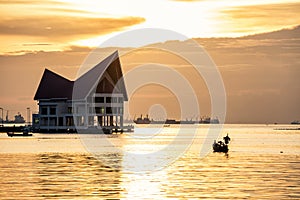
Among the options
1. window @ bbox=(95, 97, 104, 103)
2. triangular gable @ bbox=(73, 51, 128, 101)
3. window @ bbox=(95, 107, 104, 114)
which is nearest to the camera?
triangular gable @ bbox=(73, 51, 128, 101)

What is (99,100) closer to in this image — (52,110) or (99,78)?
(99,78)

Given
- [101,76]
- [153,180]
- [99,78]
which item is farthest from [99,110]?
[153,180]

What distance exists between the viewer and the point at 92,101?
630 ft

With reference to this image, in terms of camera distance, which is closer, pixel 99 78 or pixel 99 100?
pixel 99 78

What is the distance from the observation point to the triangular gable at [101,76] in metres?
192

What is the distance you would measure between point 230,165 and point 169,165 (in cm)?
550

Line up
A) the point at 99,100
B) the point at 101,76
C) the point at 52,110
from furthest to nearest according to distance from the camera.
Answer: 1. the point at 52,110
2. the point at 99,100
3. the point at 101,76

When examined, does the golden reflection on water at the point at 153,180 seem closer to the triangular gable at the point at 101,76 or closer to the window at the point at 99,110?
the triangular gable at the point at 101,76

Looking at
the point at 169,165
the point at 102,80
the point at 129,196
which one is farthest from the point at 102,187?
the point at 102,80

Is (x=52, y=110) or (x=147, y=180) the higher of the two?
(x=52, y=110)

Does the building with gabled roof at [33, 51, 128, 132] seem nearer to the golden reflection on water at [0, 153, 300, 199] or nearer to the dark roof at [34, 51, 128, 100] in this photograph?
the dark roof at [34, 51, 128, 100]

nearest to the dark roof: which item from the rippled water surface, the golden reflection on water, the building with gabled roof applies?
the building with gabled roof

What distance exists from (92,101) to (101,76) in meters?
6.62

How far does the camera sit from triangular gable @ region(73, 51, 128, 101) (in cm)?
19156
